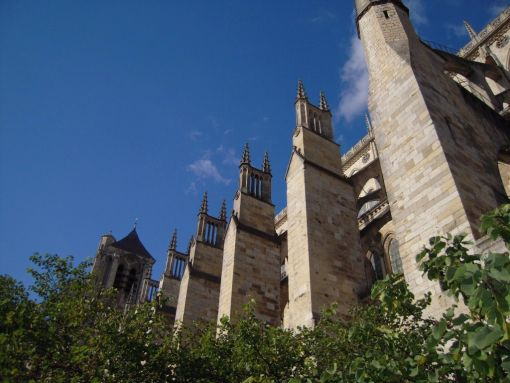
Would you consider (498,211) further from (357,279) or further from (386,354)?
(357,279)

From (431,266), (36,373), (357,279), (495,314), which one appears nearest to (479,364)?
(495,314)

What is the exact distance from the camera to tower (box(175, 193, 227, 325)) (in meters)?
17.5

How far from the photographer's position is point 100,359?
21.6 feet

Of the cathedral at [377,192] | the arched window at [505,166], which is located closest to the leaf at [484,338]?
the cathedral at [377,192]

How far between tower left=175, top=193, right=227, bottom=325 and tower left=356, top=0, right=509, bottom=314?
33.5 feet

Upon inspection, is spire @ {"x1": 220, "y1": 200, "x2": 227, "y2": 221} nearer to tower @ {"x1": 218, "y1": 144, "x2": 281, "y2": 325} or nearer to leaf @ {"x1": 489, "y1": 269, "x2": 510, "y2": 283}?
tower @ {"x1": 218, "y1": 144, "x2": 281, "y2": 325}

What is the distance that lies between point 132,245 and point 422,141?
126 ft

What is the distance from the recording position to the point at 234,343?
23.1 feet

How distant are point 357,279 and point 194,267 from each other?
9751mm

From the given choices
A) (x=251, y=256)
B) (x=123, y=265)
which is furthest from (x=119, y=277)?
(x=251, y=256)

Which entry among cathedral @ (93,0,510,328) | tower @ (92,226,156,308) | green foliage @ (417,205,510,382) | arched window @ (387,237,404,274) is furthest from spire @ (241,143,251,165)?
tower @ (92,226,156,308)

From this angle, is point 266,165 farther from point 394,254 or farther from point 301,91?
point 394,254

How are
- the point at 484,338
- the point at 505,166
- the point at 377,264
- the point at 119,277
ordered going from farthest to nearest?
1. the point at 119,277
2. the point at 377,264
3. the point at 505,166
4. the point at 484,338

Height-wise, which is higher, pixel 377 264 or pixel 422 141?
pixel 377 264
